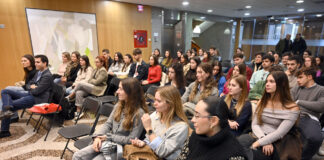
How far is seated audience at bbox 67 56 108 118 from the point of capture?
4051 millimetres

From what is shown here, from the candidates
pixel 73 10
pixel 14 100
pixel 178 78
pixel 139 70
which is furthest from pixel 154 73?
pixel 73 10

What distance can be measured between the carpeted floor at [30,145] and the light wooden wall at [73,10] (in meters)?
2.62

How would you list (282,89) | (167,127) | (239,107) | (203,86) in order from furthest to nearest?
(203,86) → (239,107) → (282,89) → (167,127)

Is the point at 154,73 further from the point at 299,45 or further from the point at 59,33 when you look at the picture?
the point at 299,45

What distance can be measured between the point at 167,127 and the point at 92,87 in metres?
2.96

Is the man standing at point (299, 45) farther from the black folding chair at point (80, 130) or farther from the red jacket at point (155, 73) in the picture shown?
the black folding chair at point (80, 130)

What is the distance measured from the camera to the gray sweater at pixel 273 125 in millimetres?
1851

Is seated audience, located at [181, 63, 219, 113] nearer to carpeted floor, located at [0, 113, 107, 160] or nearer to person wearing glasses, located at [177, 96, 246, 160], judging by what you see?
person wearing glasses, located at [177, 96, 246, 160]

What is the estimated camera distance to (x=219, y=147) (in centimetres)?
117

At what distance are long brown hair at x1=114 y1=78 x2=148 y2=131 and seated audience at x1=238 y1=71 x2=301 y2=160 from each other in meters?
1.18

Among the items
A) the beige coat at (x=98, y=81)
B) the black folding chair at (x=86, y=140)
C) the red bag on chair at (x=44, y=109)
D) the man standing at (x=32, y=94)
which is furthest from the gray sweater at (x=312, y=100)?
the man standing at (x=32, y=94)

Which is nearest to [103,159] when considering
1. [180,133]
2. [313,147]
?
[180,133]

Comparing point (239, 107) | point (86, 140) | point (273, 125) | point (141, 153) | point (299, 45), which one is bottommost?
point (86, 140)

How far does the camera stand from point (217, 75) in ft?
12.0
